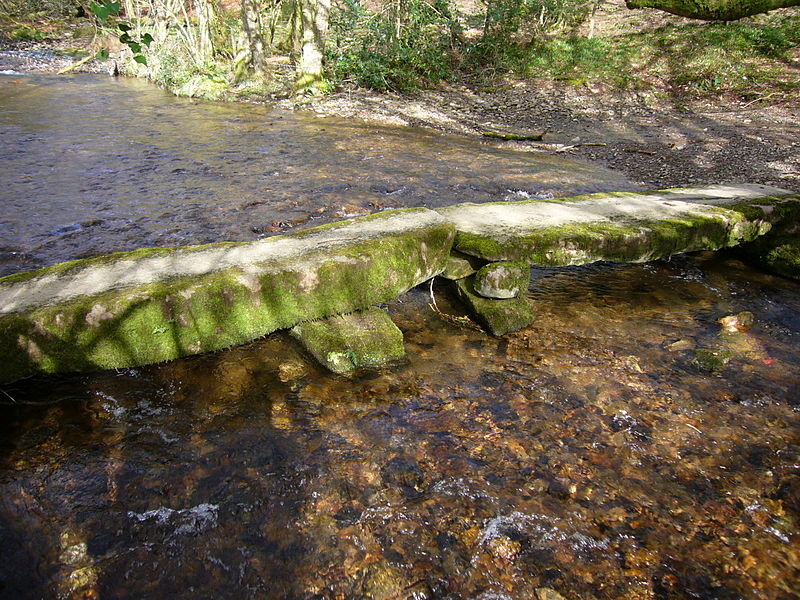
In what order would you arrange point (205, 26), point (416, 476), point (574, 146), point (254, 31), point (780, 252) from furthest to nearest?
1. point (205, 26)
2. point (254, 31)
3. point (574, 146)
4. point (780, 252)
5. point (416, 476)

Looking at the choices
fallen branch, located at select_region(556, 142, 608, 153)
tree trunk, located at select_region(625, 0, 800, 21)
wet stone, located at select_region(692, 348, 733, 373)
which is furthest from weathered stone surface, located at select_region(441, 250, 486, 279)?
fallen branch, located at select_region(556, 142, 608, 153)

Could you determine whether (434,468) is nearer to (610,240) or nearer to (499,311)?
(499,311)

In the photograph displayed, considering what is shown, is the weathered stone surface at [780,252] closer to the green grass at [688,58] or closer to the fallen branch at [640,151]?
the fallen branch at [640,151]

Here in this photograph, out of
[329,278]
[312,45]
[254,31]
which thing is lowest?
[329,278]

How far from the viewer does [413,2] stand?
1609 cm

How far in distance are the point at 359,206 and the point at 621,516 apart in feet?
17.5

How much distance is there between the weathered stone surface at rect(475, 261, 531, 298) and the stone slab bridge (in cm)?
1

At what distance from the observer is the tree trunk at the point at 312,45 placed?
47.1ft

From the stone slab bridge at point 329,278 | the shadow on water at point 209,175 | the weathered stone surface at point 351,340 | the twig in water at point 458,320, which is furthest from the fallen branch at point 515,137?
the weathered stone surface at point 351,340

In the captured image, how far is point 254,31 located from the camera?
16.0 m

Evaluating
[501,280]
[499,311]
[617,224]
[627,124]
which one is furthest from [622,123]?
[499,311]

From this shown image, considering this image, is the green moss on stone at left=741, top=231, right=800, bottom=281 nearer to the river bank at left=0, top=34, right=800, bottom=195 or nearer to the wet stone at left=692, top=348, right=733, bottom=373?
the wet stone at left=692, top=348, right=733, bottom=373

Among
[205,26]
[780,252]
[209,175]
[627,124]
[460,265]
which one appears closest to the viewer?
[460,265]

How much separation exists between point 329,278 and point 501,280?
62.4 inches
